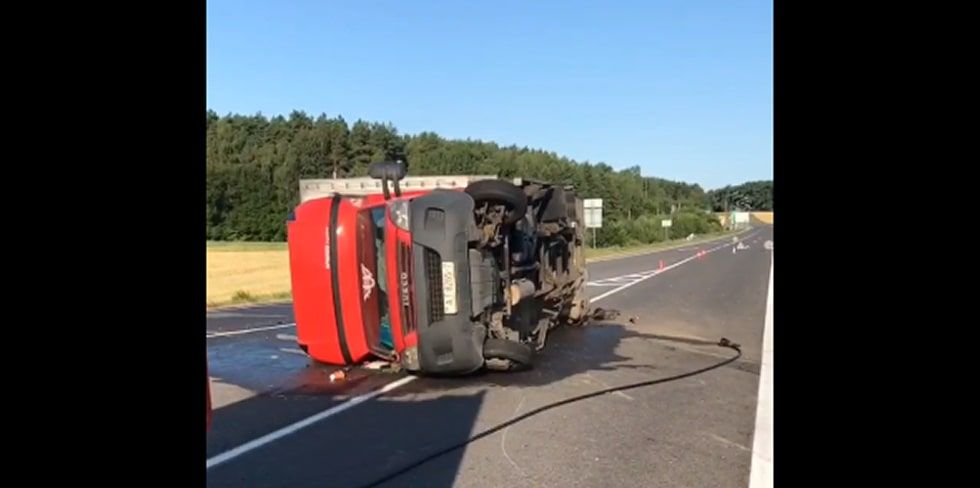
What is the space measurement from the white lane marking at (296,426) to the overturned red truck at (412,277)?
35cm

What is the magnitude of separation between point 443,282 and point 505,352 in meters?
0.96

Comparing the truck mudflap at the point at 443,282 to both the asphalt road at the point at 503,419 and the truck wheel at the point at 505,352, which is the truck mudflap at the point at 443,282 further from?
the asphalt road at the point at 503,419

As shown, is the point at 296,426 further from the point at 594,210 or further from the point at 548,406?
the point at 594,210

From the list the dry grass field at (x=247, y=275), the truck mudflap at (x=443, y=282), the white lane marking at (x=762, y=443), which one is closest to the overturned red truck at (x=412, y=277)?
the truck mudflap at (x=443, y=282)

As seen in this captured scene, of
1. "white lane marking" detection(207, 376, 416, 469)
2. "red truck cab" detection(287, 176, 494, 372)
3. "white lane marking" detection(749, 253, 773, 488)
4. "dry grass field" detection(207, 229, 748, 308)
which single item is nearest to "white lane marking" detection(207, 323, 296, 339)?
"dry grass field" detection(207, 229, 748, 308)

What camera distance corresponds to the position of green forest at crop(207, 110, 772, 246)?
51406mm

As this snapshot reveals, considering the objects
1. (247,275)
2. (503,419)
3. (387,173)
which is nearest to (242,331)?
(387,173)

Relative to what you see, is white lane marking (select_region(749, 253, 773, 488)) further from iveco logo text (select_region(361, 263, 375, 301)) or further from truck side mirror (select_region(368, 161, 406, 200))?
truck side mirror (select_region(368, 161, 406, 200))

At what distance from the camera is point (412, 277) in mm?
6961

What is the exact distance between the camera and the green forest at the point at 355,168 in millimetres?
51406
